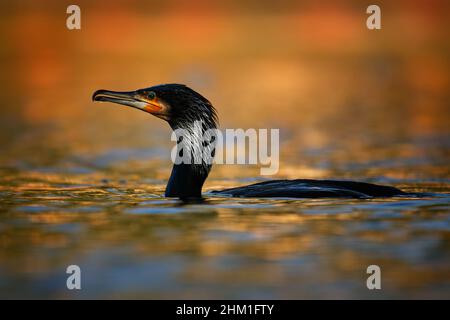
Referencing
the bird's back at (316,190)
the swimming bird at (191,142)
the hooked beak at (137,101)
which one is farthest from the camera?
the hooked beak at (137,101)

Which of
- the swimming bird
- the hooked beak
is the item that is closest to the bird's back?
the swimming bird

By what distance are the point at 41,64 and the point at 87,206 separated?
35811 millimetres

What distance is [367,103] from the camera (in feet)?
103

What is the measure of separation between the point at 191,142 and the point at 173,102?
596 millimetres

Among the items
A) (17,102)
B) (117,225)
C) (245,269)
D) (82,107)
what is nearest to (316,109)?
(82,107)

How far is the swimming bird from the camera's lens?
13.1m

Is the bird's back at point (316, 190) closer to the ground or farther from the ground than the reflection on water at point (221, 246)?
farther from the ground

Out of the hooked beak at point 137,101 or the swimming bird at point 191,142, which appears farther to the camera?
the hooked beak at point 137,101

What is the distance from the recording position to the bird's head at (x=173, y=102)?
43.5 ft

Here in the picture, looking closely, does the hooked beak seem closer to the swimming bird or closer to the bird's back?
the swimming bird

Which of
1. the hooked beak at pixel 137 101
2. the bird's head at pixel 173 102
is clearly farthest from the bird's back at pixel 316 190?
the hooked beak at pixel 137 101

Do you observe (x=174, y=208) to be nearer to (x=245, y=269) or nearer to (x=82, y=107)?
(x=245, y=269)

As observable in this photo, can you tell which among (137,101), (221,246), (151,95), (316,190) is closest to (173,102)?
(151,95)

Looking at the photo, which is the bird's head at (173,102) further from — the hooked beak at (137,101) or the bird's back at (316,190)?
the bird's back at (316,190)
